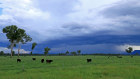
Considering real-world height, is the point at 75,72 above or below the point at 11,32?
below

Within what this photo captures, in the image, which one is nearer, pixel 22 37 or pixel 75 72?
pixel 75 72

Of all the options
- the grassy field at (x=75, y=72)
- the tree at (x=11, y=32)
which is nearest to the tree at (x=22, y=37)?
the tree at (x=11, y=32)

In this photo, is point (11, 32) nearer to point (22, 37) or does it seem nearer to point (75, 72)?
point (22, 37)

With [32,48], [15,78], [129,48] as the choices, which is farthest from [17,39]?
[129,48]

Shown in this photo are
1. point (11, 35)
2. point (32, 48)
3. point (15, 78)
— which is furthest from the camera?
A: point (32, 48)

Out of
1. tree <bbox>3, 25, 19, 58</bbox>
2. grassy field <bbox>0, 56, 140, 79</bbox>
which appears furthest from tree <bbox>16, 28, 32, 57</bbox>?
grassy field <bbox>0, 56, 140, 79</bbox>

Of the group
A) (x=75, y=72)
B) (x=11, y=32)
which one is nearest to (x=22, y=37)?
(x=11, y=32)

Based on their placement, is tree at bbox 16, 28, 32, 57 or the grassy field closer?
the grassy field

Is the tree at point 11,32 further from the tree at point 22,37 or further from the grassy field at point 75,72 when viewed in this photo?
the grassy field at point 75,72

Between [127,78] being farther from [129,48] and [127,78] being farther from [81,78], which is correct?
[129,48]

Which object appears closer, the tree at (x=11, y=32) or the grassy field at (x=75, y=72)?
the grassy field at (x=75, y=72)

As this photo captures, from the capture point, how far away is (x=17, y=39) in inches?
3533

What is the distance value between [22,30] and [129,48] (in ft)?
459

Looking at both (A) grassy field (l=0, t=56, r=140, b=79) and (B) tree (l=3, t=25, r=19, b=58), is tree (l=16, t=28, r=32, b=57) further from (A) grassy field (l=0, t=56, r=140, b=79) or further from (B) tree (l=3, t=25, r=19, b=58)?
(A) grassy field (l=0, t=56, r=140, b=79)
